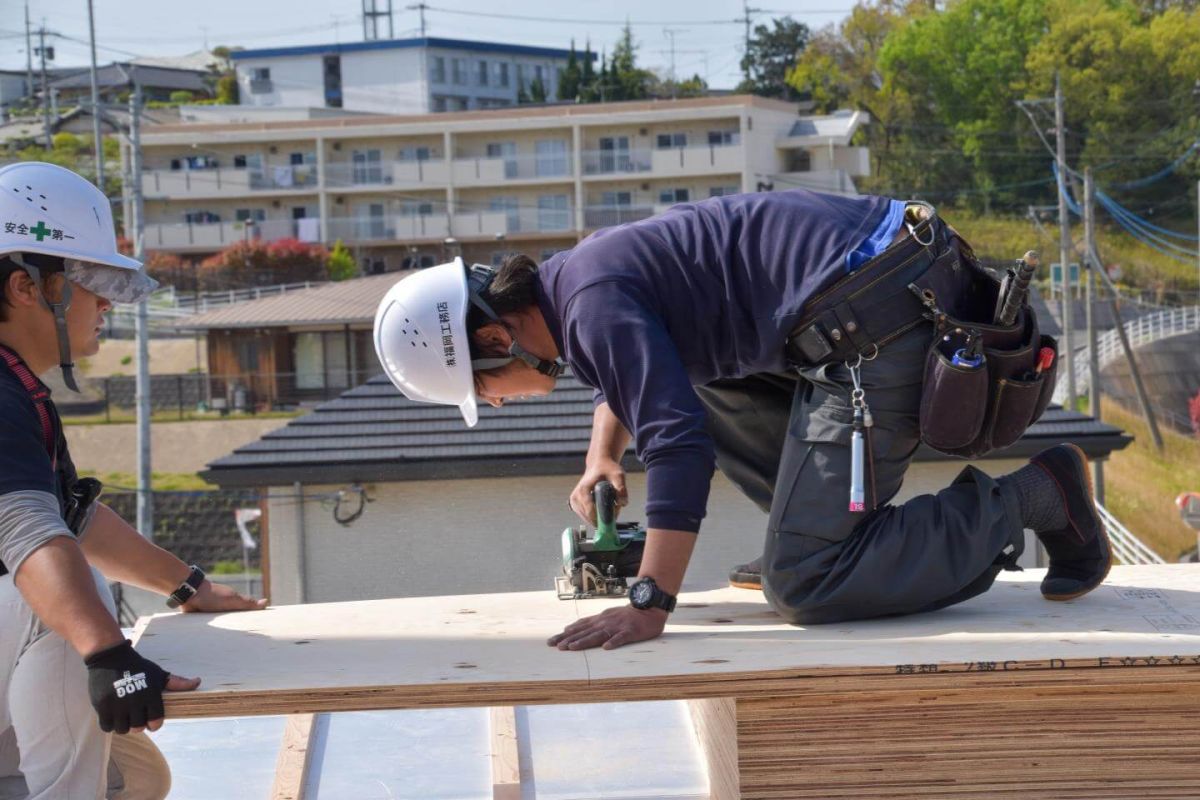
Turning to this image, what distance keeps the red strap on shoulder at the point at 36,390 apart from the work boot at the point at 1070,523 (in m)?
2.09

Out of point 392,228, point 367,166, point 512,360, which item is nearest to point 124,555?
point 512,360

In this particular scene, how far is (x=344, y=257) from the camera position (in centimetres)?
4412

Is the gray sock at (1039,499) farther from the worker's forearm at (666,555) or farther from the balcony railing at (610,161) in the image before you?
the balcony railing at (610,161)

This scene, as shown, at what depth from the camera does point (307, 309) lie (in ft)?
116

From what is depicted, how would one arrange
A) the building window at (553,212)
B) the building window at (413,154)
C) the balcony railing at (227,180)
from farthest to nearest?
the balcony railing at (227,180) < the building window at (413,154) < the building window at (553,212)

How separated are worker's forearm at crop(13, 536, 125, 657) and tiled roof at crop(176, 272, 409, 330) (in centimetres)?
3110

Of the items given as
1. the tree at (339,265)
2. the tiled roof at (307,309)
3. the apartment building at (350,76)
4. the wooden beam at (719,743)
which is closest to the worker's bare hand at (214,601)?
the wooden beam at (719,743)

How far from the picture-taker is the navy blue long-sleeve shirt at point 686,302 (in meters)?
2.70

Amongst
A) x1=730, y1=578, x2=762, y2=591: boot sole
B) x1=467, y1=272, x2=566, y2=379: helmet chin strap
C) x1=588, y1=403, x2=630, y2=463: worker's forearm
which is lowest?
x1=730, y1=578, x2=762, y2=591: boot sole

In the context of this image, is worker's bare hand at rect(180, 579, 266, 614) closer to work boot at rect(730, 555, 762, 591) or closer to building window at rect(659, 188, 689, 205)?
work boot at rect(730, 555, 762, 591)

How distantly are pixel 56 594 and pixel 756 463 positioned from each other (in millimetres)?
1721

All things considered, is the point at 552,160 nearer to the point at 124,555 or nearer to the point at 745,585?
the point at 745,585

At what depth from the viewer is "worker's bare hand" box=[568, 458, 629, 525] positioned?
3.35m

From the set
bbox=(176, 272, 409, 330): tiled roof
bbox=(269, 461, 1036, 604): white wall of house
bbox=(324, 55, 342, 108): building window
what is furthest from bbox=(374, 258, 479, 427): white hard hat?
bbox=(324, 55, 342, 108): building window
